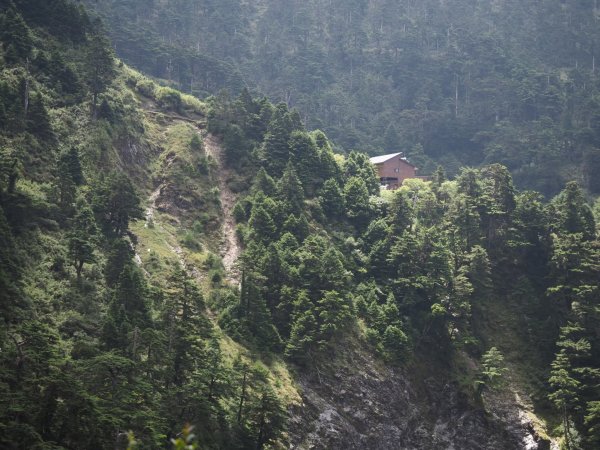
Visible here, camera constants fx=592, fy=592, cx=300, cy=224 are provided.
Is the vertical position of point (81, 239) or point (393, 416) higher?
point (81, 239)

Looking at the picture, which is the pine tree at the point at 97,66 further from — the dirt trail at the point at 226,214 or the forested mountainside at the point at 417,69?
the forested mountainside at the point at 417,69

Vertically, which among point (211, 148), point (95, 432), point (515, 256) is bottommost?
point (95, 432)

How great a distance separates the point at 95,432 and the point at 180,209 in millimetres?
46099

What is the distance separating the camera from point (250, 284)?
211ft

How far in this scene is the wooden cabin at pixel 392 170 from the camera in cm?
11344

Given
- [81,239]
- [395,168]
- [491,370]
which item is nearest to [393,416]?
[491,370]

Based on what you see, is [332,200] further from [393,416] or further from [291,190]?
[393,416]

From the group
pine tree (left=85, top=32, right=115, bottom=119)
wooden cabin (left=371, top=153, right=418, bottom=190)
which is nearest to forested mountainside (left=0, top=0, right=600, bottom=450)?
pine tree (left=85, top=32, right=115, bottom=119)

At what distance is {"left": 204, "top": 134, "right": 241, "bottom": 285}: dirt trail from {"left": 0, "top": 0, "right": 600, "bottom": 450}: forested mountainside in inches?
15.9

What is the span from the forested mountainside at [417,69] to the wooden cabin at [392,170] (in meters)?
23.9

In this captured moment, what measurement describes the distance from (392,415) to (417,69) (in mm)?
135991

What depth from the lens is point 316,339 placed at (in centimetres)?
6519

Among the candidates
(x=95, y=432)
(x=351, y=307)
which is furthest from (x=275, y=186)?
(x=95, y=432)

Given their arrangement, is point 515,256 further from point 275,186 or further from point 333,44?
point 333,44
